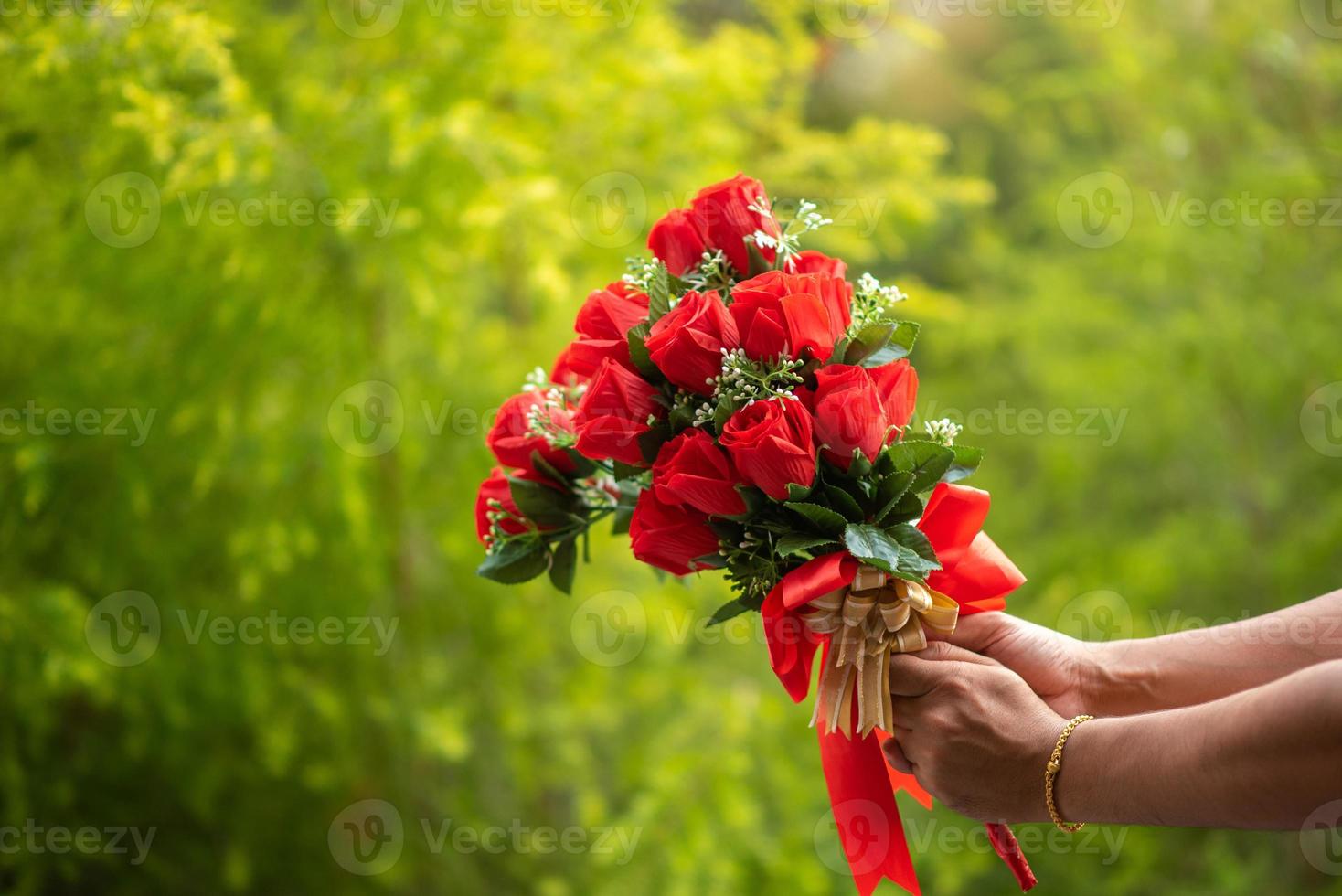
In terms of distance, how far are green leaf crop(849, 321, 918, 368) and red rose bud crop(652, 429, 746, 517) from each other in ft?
0.69

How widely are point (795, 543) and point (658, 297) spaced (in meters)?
0.34

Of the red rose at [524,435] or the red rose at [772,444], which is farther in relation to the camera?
the red rose at [524,435]

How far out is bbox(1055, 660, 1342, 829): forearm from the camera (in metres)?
0.87

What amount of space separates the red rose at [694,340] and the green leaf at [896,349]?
17 centimetres

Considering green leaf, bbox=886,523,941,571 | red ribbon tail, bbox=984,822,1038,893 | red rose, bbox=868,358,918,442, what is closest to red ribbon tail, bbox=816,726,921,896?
red ribbon tail, bbox=984,822,1038,893

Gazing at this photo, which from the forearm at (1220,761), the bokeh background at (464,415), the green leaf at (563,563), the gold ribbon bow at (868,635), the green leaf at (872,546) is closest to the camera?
the forearm at (1220,761)

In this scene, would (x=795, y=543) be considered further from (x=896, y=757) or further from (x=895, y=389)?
(x=896, y=757)

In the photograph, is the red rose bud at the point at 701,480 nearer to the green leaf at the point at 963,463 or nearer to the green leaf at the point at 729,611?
the green leaf at the point at 729,611

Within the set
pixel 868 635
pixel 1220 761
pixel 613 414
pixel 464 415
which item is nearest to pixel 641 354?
pixel 613 414

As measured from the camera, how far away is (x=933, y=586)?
1.20m

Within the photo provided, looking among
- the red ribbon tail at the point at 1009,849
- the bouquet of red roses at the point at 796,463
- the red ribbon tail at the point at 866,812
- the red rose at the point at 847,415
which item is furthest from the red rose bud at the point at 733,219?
the red ribbon tail at the point at 1009,849

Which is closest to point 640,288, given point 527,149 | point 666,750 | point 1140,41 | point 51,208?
point 527,149

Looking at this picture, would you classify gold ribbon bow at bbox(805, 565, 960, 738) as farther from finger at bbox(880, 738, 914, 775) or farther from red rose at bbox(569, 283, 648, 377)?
red rose at bbox(569, 283, 648, 377)

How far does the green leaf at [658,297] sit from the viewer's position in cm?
121
